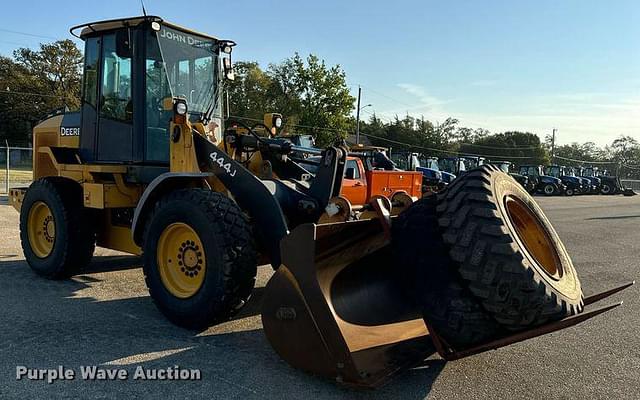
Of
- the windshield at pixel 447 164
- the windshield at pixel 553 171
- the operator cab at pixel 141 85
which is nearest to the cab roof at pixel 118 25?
the operator cab at pixel 141 85

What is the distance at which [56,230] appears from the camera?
6449mm

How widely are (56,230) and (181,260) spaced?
2.55m

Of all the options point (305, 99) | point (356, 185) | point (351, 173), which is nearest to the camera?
point (356, 185)

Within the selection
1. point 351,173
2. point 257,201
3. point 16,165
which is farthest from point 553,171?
point 257,201

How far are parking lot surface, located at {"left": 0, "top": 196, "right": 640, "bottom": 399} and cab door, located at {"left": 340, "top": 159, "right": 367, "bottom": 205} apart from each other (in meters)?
7.75

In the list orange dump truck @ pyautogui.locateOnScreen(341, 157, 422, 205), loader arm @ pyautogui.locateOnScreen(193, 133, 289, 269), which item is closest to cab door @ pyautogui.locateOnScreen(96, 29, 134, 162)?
loader arm @ pyautogui.locateOnScreen(193, 133, 289, 269)

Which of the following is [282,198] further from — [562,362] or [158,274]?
[562,362]

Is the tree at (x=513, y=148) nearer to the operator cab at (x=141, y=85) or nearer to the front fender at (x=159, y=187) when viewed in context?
the operator cab at (x=141, y=85)

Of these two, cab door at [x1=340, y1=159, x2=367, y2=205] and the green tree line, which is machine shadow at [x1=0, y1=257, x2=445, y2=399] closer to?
cab door at [x1=340, y1=159, x2=367, y2=205]

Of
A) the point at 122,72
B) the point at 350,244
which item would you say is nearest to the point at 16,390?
the point at 350,244

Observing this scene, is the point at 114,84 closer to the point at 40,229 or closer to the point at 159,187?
the point at 159,187

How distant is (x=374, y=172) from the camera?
1473cm

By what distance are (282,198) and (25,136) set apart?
56.6 meters

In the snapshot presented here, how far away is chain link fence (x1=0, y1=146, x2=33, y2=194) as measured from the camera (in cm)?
1955
